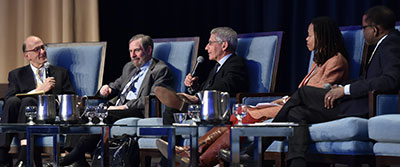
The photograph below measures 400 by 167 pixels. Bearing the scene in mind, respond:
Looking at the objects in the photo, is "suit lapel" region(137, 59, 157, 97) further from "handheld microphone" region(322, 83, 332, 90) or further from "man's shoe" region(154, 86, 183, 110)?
"handheld microphone" region(322, 83, 332, 90)

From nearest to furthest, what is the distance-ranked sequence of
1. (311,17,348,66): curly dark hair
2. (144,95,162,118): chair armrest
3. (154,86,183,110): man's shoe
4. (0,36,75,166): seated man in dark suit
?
(154,86,183,110): man's shoe → (311,17,348,66): curly dark hair → (144,95,162,118): chair armrest → (0,36,75,166): seated man in dark suit

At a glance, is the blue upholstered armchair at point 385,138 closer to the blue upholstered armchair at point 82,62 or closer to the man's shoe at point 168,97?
the man's shoe at point 168,97

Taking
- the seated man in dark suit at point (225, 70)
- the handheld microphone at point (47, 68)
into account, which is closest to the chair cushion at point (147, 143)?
the seated man in dark suit at point (225, 70)

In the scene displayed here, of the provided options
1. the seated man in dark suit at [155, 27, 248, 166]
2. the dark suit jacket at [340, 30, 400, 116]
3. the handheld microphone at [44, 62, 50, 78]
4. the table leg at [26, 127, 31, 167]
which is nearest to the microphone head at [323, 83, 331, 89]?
the dark suit jacket at [340, 30, 400, 116]

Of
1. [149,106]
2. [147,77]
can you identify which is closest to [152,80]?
[147,77]

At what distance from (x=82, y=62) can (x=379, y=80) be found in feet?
8.16

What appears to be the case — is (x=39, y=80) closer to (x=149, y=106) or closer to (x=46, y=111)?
(x=149, y=106)

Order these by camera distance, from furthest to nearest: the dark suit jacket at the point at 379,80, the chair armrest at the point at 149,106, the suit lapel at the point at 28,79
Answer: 1. the suit lapel at the point at 28,79
2. the chair armrest at the point at 149,106
3. the dark suit jacket at the point at 379,80

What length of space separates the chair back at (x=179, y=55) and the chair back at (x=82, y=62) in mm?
444

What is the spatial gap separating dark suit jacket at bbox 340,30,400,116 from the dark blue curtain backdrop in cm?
163

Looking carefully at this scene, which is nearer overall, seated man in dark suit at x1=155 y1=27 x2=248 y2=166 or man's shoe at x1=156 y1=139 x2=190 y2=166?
man's shoe at x1=156 y1=139 x2=190 y2=166

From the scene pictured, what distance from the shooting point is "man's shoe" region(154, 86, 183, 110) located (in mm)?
3408

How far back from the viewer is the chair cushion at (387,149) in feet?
9.33

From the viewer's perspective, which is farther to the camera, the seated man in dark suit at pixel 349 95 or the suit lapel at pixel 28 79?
the suit lapel at pixel 28 79
